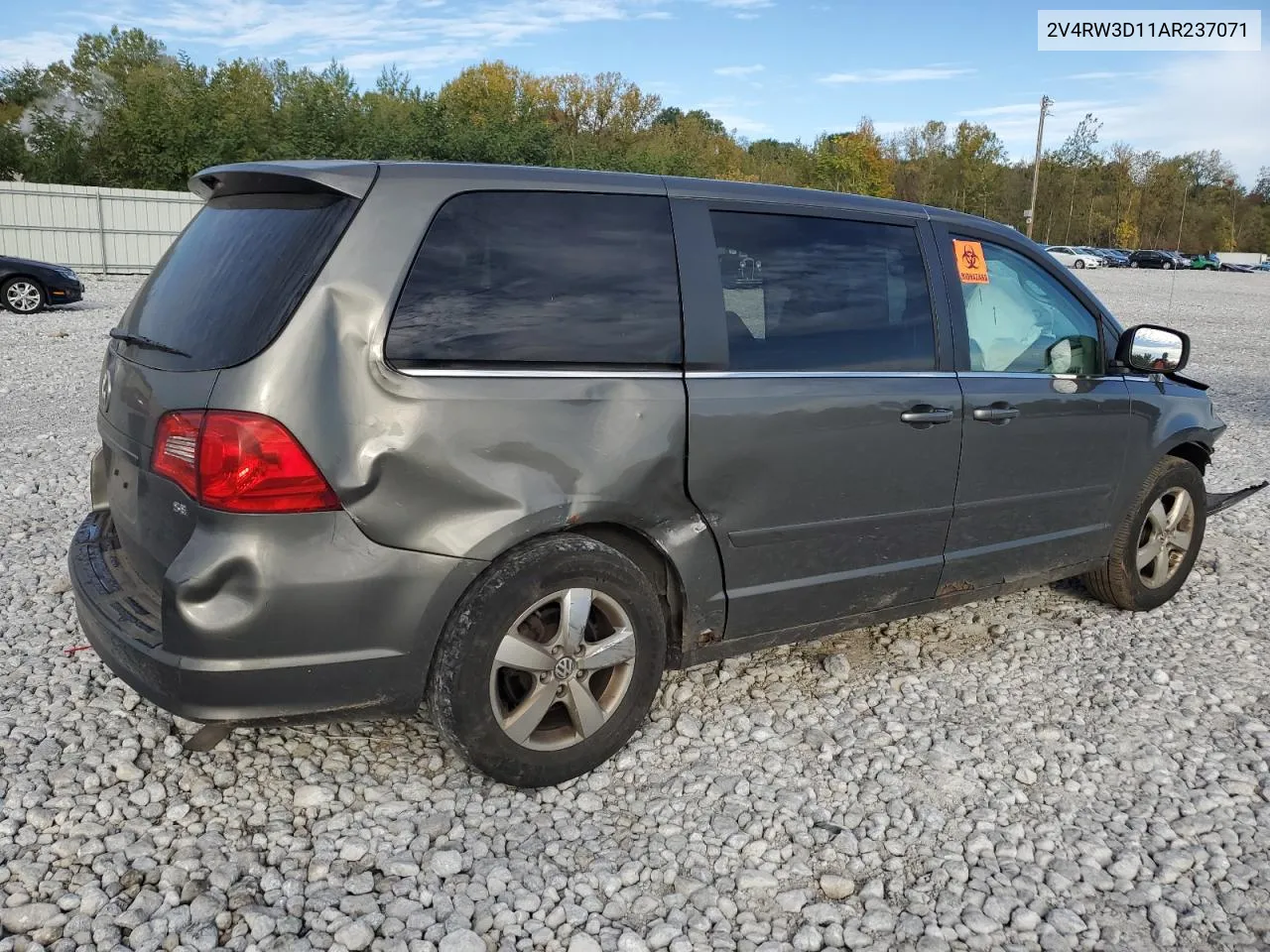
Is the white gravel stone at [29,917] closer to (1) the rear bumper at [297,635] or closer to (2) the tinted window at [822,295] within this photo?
(1) the rear bumper at [297,635]

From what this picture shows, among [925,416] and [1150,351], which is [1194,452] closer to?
[1150,351]

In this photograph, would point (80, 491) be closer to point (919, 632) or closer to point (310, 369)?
point (310, 369)

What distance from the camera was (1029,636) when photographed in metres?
4.64

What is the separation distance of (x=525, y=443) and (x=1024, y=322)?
2450 millimetres

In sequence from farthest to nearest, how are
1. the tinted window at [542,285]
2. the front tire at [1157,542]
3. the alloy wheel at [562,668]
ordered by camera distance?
the front tire at [1157,542], the alloy wheel at [562,668], the tinted window at [542,285]

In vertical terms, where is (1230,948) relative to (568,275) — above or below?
below

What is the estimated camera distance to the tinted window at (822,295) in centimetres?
343

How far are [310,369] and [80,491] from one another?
4.64 metres

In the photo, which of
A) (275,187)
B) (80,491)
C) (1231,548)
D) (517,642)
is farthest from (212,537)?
(1231,548)

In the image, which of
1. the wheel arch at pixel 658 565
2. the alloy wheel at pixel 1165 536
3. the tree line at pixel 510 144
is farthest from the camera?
the tree line at pixel 510 144

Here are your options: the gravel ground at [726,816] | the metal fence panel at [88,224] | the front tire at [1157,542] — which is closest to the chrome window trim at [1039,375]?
the front tire at [1157,542]

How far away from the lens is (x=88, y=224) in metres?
28.1

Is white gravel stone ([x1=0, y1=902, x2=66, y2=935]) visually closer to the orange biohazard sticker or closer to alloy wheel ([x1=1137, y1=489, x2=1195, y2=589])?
the orange biohazard sticker

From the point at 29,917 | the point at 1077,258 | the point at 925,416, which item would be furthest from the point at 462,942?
the point at 1077,258
